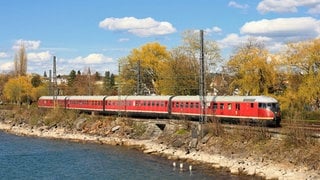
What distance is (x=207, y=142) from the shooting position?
130 feet

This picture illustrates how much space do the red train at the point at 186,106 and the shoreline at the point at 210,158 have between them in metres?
4.68

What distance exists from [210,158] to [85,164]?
1031 cm

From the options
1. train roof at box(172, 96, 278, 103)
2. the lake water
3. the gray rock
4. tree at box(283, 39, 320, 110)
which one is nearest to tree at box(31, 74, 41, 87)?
the lake water

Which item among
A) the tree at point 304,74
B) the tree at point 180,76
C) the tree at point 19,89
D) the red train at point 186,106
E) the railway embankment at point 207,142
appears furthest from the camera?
the tree at point 19,89

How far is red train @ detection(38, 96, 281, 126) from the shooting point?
130 ft

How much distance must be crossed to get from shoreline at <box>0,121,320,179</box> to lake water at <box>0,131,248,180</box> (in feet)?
3.83

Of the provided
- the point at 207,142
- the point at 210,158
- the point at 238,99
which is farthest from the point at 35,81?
the point at 210,158

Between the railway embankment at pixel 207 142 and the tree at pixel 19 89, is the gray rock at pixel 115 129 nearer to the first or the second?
the railway embankment at pixel 207 142

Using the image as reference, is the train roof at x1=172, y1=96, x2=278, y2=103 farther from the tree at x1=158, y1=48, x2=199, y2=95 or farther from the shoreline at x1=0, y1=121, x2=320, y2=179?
the tree at x1=158, y1=48, x2=199, y2=95

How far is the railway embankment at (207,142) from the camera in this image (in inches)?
1211

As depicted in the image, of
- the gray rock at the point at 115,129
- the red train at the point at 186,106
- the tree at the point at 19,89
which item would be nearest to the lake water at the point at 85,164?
the gray rock at the point at 115,129

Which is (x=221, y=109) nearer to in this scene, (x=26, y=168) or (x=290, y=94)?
(x=290, y=94)

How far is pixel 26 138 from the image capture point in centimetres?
5972

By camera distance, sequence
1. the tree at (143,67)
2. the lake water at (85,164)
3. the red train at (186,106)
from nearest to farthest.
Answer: the lake water at (85,164), the red train at (186,106), the tree at (143,67)
